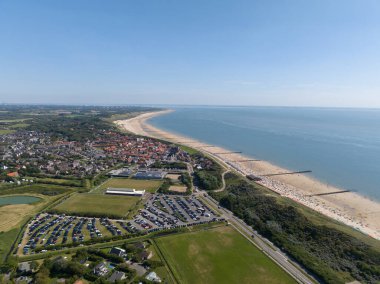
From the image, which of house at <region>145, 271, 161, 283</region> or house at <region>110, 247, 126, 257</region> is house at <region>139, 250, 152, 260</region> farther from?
house at <region>145, 271, 161, 283</region>

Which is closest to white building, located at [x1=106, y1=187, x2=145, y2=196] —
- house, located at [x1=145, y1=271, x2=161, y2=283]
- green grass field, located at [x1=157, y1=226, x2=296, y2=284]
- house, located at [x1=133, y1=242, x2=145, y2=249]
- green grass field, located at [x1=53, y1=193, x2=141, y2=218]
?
green grass field, located at [x1=53, y1=193, x2=141, y2=218]

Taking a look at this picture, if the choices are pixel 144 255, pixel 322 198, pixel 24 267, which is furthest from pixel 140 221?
pixel 322 198

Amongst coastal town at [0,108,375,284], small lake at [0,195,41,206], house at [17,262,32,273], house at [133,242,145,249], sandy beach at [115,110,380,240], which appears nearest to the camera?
house at [17,262,32,273]

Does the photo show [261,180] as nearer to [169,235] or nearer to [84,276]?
[169,235]

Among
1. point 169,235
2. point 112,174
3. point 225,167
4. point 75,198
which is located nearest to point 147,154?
point 112,174

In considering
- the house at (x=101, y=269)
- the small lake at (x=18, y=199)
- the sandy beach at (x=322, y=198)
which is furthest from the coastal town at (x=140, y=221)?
the sandy beach at (x=322, y=198)
